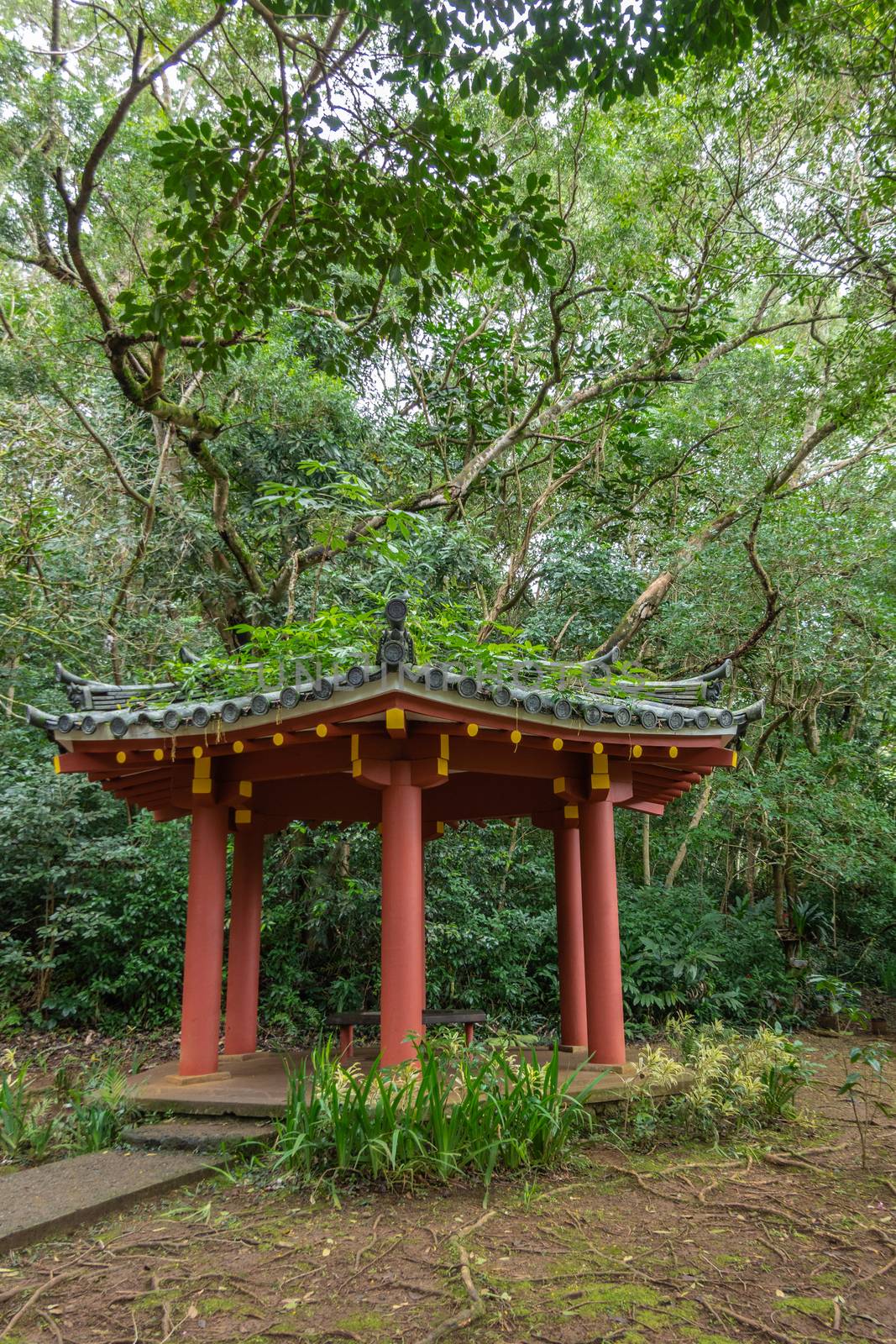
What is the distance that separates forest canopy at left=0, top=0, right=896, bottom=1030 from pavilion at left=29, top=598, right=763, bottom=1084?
1.22 m

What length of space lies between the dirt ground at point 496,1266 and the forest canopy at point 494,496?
376 cm

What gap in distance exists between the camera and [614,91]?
4.05 m

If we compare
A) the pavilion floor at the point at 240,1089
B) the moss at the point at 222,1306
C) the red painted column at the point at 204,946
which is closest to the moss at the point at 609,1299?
the moss at the point at 222,1306

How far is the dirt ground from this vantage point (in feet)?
10.2

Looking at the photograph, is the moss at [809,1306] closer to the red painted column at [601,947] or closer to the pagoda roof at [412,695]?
the red painted column at [601,947]

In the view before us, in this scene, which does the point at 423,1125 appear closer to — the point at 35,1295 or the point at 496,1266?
the point at 496,1266

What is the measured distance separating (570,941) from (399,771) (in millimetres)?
2959

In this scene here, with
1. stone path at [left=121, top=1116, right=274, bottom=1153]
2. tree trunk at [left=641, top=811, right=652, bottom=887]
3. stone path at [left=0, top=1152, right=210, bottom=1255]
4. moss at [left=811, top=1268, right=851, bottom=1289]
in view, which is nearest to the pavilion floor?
stone path at [left=121, top=1116, right=274, bottom=1153]

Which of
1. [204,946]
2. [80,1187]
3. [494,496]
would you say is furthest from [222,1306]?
[494,496]

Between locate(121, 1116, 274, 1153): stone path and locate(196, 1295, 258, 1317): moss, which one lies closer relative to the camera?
Answer: locate(196, 1295, 258, 1317): moss

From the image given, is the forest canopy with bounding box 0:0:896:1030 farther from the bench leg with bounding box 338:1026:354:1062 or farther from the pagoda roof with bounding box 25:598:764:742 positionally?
the bench leg with bounding box 338:1026:354:1062

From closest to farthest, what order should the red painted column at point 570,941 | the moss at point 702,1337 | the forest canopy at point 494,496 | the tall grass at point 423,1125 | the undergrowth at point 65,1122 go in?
the moss at point 702,1337, the tall grass at point 423,1125, the undergrowth at point 65,1122, the red painted column at point 570,941, the forest canopy at point 494,496

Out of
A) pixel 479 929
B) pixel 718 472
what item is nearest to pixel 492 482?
pixel 718 472

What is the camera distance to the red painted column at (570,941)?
7.42 meters
